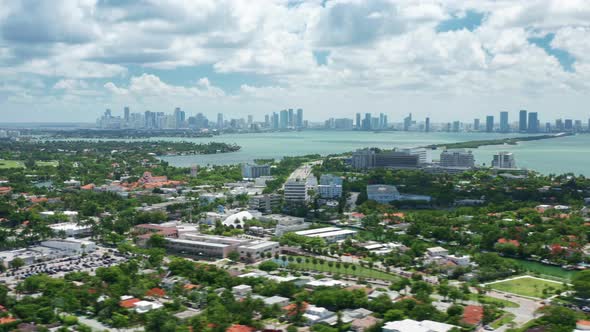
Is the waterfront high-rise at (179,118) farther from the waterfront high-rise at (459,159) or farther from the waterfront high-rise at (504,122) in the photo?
the waterfront high-rise at (459,159)

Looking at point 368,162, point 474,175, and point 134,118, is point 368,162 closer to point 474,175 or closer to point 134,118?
point 474,175

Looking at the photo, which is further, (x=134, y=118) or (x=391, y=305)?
(x=134, y=118)

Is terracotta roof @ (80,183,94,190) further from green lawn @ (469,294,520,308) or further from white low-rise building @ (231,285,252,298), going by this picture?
green lawn @ (469,294,520,308)

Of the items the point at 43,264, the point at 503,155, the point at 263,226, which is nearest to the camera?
the point at 43,264

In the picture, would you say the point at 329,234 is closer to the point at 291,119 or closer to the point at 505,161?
the point at 505,161

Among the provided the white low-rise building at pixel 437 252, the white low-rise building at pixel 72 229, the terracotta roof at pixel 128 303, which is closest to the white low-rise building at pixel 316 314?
the terracotta roof at pixel 128 303

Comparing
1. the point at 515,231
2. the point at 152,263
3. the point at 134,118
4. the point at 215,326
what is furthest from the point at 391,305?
the point at 134,118
